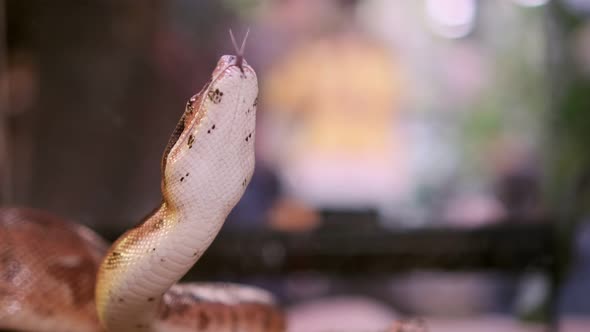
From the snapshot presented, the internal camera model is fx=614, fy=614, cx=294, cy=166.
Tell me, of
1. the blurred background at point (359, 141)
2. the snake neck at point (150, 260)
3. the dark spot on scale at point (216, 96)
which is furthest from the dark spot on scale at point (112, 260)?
the blurred background at point (359, 141)

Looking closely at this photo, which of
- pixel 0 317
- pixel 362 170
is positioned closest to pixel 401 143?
pixel 362 170

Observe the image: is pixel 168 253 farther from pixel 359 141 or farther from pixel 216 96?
pixel 359 141

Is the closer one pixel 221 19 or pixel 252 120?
pixel 252 120

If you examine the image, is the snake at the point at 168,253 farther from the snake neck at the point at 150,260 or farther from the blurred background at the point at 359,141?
the blurred background at the point at 359,141

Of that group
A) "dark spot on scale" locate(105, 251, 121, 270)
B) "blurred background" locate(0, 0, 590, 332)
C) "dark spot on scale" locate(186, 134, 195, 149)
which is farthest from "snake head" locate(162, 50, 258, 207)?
"blurred background" locate(0, 0, 590, 332)

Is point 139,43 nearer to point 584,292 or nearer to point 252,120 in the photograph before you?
point 252,120

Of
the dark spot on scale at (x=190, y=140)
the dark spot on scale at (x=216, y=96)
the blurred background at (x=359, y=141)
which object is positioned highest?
the blurred background at (x=359, y=141)
